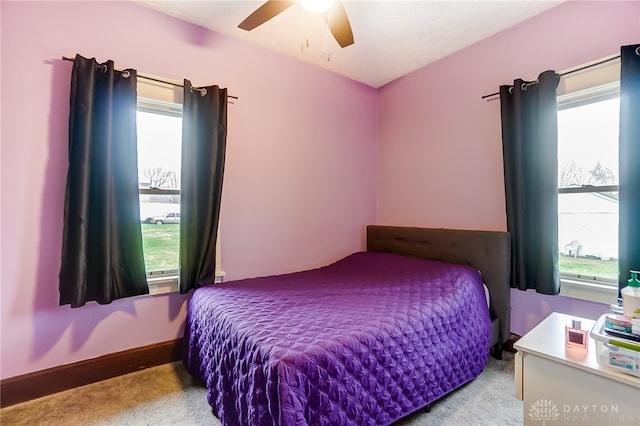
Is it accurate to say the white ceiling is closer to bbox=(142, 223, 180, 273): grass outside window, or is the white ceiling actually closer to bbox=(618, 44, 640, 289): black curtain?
bbox=(618, 44, 640, 289): black curtain

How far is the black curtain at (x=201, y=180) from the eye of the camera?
2.20 metres

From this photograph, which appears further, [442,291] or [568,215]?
[568,215]

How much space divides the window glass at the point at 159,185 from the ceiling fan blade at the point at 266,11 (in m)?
0.96

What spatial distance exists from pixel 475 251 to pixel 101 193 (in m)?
2.80

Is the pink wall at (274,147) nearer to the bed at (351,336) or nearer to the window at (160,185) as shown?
the window at (160,185)

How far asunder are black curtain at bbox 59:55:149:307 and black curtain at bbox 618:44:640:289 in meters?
3.08

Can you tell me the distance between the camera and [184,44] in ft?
7.55

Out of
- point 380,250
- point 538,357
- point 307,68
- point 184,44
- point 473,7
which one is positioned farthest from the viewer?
point 380,250

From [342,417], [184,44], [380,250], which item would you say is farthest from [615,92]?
[184,44]

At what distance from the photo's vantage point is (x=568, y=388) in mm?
1127

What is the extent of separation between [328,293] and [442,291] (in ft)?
2.47

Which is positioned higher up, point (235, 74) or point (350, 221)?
point (235, 74)

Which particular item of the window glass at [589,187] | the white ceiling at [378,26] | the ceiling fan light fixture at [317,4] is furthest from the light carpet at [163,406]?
the white ceiling at [378,26]

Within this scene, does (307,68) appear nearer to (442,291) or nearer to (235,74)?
(235,74)
